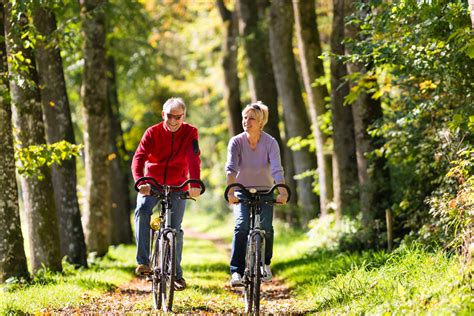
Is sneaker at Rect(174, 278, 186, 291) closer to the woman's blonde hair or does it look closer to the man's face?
the man's face

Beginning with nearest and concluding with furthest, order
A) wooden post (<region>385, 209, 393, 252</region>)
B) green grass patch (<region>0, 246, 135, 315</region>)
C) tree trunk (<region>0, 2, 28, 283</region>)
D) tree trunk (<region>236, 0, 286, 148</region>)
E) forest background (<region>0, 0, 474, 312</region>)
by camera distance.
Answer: green grass patch (<region>0, 246, 135, 315</region>), forest background (<region>0, 0, 474, 312</region>), tree trunk (<region>0, 2, 28, 283</region>), wooden post (<region>385, 209, 393, 252</region>), tree trunk (<region>236, 0, 286, 148</region>)

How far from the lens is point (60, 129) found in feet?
47.1

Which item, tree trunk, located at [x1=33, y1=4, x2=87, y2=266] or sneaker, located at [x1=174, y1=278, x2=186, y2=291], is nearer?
sneaker, located at [x1=174, y1=278, x2=186, y2=291]

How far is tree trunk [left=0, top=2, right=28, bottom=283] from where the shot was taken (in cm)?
1052

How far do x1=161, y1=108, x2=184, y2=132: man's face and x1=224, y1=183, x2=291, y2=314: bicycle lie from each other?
0.91 metres

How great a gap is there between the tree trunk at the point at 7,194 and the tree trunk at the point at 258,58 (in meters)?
13.0

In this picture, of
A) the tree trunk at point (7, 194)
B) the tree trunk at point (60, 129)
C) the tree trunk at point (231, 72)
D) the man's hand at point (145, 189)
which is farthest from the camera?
the tree trunk at point (231, 72)

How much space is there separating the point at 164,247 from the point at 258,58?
Result: 51.7ft

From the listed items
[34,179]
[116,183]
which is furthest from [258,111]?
[116,183]

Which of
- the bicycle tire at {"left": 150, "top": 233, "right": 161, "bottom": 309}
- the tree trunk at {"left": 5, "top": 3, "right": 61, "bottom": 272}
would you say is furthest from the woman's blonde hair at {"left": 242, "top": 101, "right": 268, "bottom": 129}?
the tree trunk at {"left": 5, "top": 3, "right": 61, "bottom": 272}

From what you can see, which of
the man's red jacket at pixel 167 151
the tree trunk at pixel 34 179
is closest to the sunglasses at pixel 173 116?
the man's red jacket at pixel 167 151

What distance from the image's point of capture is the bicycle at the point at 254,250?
8367mm

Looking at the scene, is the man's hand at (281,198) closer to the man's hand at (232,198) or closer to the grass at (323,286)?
the man's hand at (232,198)

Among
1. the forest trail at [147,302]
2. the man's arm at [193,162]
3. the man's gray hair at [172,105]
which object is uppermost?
the man's gray hair at [172,105]
